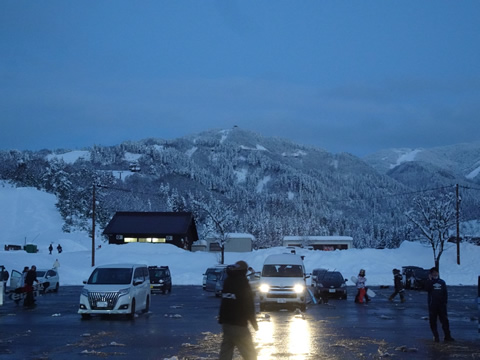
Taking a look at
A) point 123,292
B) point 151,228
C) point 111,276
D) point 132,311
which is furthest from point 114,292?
point 151,228

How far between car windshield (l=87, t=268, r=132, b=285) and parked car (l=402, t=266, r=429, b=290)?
27615 mm

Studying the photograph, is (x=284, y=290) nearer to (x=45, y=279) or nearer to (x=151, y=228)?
(x=45, y=279)

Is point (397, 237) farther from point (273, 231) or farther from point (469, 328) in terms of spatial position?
point (469, 328)

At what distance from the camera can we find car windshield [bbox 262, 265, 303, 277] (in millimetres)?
26609

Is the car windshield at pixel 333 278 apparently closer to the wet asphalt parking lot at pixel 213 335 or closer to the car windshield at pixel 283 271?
the car windshield at pixel 283 271

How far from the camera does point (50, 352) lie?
13.2m

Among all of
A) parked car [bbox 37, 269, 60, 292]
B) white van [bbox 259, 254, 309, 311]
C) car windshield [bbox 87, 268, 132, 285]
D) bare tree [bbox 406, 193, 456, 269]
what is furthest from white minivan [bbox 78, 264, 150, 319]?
bare tree [bbox 406, 193, 456, 269]

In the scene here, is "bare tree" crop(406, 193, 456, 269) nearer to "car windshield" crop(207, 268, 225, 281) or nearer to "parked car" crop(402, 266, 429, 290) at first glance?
"parked car" crop(402, 266, 429, 290)

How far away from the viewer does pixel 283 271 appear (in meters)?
26.8

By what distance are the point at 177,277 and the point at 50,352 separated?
39.7m

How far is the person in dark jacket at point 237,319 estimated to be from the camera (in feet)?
30.5

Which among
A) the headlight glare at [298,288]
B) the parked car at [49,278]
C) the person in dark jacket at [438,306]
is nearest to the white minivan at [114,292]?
the headlight glare at [298,288]

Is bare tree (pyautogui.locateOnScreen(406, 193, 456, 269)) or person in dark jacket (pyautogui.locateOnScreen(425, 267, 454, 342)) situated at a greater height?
bare tree (pyautogui.locateOnScreen(406, 193, 456, 269))

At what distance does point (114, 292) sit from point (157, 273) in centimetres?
1680
